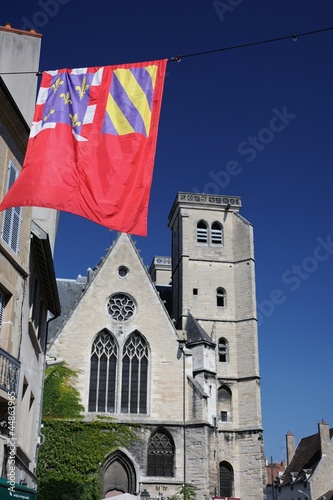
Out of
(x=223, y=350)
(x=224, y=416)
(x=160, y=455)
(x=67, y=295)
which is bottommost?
(x=160, y=455)

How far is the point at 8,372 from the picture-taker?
35.6 feet

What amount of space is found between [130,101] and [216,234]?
2730 cm

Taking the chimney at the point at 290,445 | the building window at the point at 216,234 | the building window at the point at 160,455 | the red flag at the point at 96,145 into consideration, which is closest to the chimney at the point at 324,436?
the chimney at the point at 290,445

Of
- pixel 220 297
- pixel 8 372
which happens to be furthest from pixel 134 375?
pixel 8 372

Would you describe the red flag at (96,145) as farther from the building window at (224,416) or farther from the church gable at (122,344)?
the building window at (224,416)

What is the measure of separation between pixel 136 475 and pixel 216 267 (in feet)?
40.1

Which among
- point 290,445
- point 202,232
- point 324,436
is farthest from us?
point 290,445

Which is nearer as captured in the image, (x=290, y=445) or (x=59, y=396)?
(x=59, y=396)

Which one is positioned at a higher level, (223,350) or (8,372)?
(223,350)

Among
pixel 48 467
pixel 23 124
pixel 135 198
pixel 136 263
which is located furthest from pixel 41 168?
pixel 136 263

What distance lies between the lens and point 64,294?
111 feet

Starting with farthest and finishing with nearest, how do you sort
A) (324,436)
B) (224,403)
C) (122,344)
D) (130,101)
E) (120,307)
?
(324,436), (224,403), (120,307), (122,344), (130,101)

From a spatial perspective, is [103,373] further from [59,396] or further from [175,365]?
[175,365]

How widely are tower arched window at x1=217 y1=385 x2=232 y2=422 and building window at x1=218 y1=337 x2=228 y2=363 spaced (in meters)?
1.43
